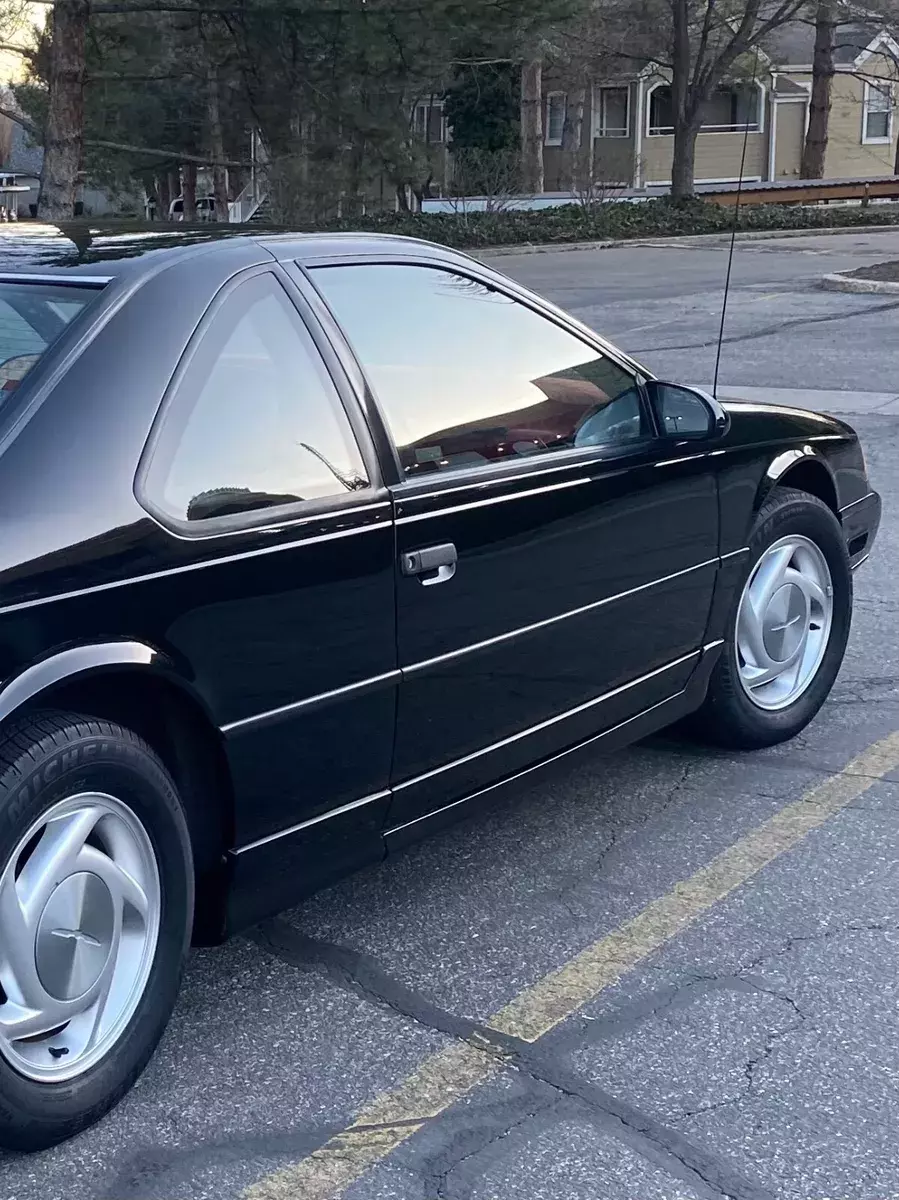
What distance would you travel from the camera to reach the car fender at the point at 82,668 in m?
2.52

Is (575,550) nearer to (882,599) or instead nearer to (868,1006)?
(868,1006)

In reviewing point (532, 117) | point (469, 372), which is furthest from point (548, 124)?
point (469, 372)

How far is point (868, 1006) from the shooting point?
329 centimetres

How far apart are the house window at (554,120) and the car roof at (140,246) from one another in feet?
154

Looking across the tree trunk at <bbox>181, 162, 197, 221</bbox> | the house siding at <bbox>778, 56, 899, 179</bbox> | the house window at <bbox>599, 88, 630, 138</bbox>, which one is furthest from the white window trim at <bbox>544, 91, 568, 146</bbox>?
the tree trunk at <bbox>181, 162, 197, 221</bbox>

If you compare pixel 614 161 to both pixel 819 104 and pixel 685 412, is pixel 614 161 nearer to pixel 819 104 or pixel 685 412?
pixel 819 104

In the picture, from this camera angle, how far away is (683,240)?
2969 cm

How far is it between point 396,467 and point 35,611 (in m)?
1.01

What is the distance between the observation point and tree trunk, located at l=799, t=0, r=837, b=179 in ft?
127

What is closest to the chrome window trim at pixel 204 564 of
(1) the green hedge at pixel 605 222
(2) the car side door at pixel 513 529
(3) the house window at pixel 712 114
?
(2) the car side door at pixel 513 529

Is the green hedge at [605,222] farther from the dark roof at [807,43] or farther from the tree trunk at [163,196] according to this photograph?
the tree trunk at [163,196]

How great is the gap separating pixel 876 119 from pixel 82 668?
51.8 m

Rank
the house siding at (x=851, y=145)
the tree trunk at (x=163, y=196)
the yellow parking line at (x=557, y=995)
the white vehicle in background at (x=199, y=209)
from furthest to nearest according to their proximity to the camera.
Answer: the house siding at (x=851, y=145) < the white vehicle in background at (x=199, y=209) < the tree trunk at (x=163, y=196) < the yellow parking line at (x=557, y=995)

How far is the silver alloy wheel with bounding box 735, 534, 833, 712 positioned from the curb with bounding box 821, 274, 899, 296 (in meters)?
14.6
